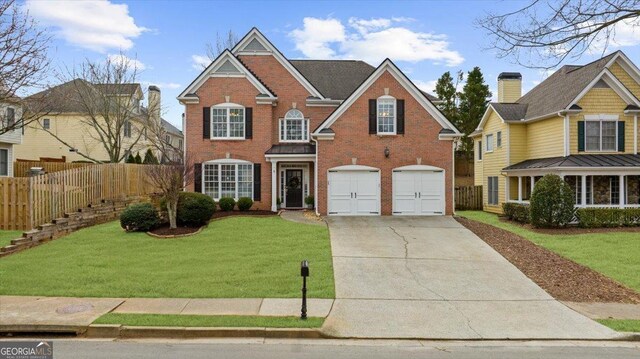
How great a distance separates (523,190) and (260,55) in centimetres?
1762

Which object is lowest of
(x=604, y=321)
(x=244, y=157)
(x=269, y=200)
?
(x=604, y=321)

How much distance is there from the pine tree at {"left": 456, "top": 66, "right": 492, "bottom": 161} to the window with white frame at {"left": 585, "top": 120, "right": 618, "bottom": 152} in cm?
1859

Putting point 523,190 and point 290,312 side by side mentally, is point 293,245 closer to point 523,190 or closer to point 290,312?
point 290,312

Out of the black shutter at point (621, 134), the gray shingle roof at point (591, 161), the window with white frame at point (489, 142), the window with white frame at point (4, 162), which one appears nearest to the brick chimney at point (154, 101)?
the window with white frame at point (4, 162)

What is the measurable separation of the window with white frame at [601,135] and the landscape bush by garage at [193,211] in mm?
19123

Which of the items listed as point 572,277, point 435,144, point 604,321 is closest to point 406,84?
point 435,144

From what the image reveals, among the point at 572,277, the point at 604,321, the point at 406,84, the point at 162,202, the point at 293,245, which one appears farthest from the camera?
the point at 406,84

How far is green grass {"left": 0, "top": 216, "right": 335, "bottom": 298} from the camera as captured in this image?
396 inches

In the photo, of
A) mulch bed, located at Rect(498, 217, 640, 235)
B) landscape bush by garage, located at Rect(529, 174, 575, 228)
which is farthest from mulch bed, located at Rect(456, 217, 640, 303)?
landscape bush by garage, located at Rect(529, 174, 575, 228)

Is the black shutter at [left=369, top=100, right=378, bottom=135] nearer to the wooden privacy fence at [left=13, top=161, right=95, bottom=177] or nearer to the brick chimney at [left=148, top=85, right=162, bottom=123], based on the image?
the wooden privacy fence at [left=13, top=161, right=95, bottom=177]

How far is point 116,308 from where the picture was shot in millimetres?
8750

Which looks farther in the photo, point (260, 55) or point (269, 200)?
point (260, 55)

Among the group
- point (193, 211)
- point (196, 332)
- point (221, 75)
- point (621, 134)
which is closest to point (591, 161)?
point (621, 134)

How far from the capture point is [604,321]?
856 centimetres
